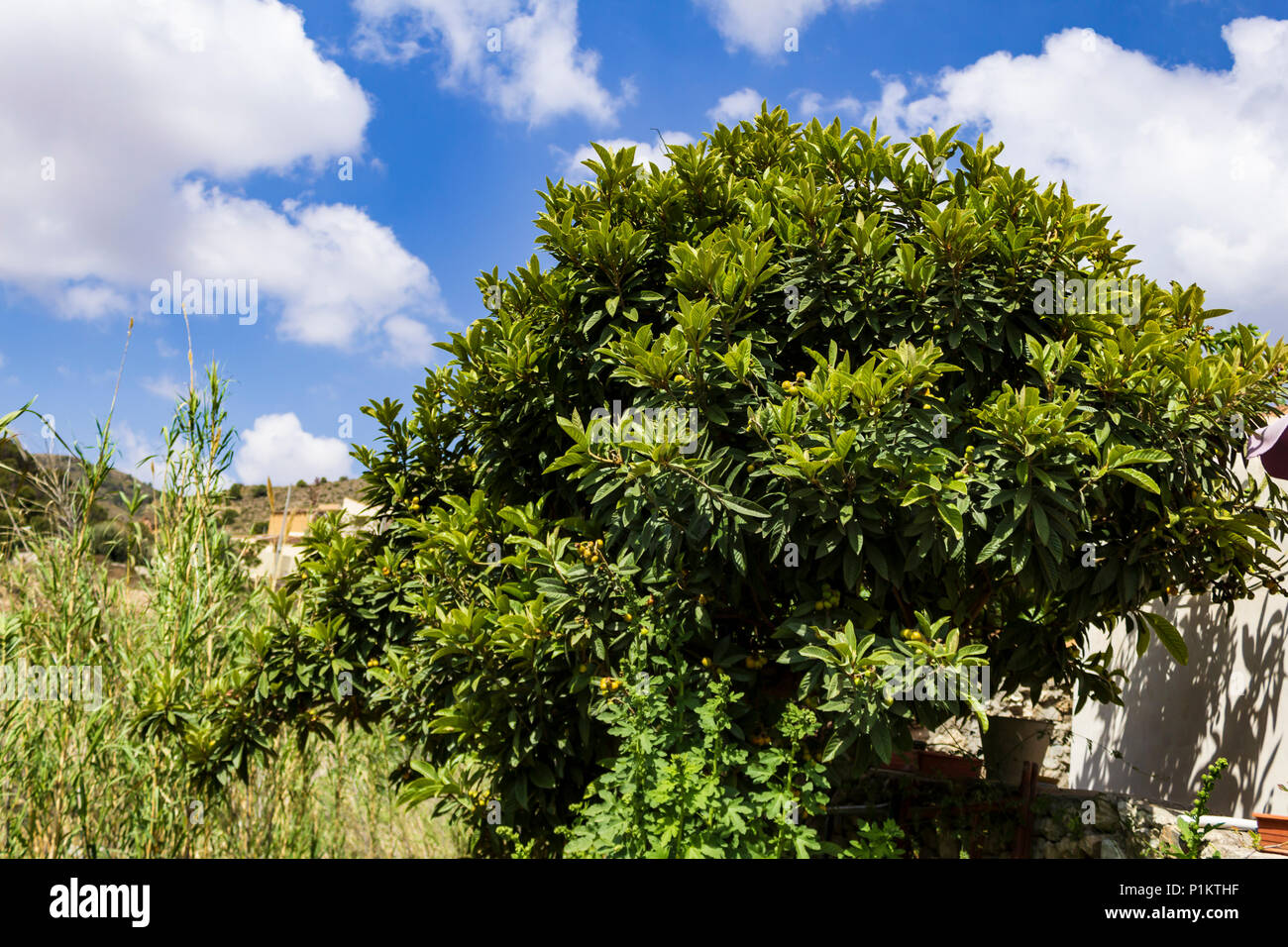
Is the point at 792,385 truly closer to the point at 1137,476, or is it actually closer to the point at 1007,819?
the point at 1137,476

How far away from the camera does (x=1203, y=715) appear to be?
18.1 ft

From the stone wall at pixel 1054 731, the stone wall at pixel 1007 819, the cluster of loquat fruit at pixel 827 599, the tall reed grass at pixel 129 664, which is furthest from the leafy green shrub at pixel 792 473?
the stone wall at pixel 1054 731

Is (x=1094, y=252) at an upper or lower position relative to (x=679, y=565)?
upper

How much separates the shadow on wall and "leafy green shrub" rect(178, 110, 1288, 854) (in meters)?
1.06

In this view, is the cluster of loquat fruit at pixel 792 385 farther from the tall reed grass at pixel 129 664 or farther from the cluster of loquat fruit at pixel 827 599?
the tall reed grass at pixel 129 664

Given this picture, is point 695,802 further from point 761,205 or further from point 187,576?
point 187,576

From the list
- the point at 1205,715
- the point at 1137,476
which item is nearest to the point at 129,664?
the point at 1137,476

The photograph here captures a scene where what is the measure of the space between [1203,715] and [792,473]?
4446 mm

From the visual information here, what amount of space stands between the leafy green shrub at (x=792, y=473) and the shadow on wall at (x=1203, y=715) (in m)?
1.06

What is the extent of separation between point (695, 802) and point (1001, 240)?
2619mm

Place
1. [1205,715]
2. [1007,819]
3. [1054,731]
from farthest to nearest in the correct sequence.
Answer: [1054,731] < [1205,715] < [1007,819]

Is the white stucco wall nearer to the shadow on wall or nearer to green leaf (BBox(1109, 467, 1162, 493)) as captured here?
the shadow on wall

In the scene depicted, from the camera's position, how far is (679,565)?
3395 mm
